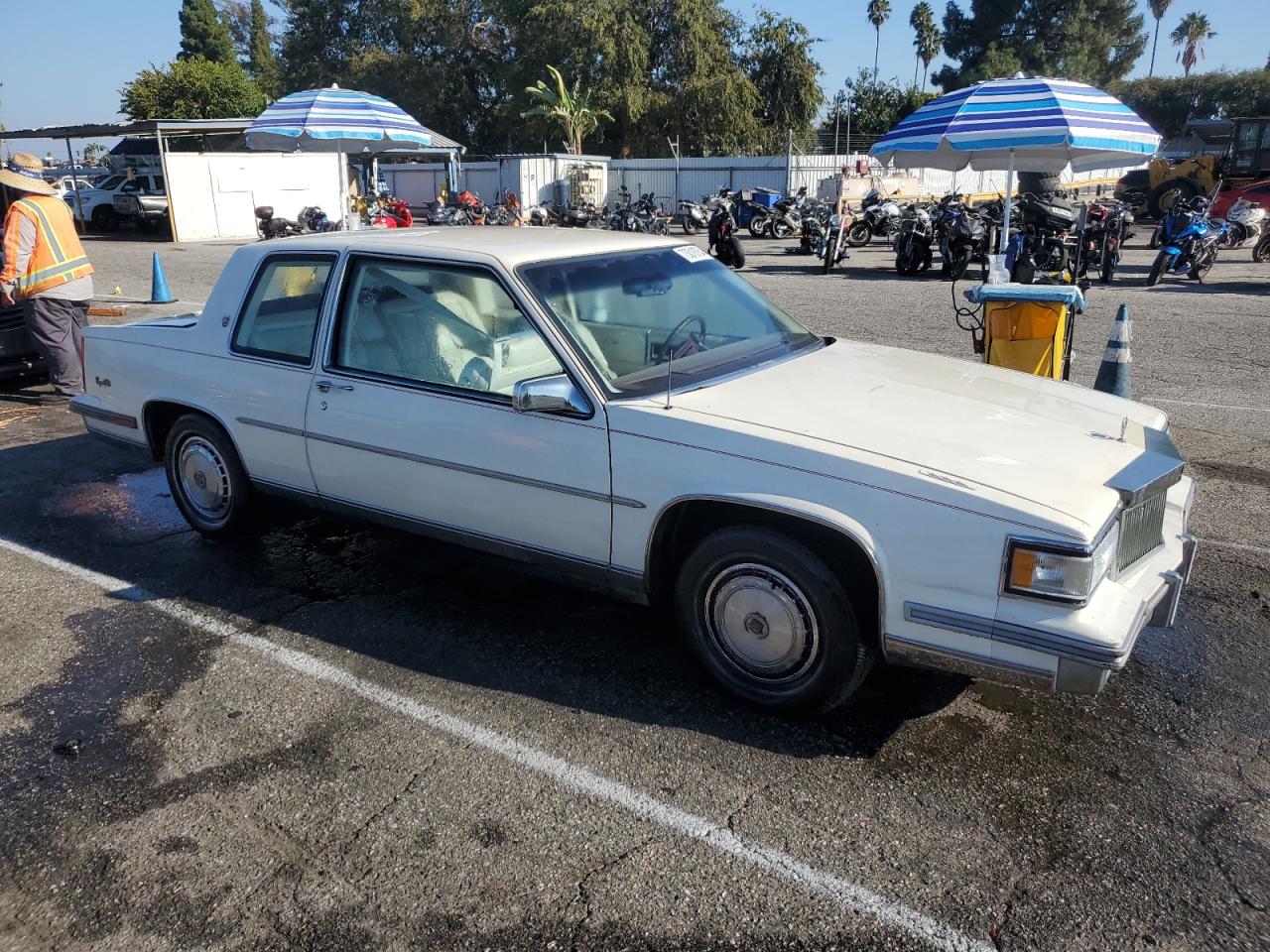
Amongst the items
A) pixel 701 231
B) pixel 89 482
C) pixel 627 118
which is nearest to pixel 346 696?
pixel 89 482

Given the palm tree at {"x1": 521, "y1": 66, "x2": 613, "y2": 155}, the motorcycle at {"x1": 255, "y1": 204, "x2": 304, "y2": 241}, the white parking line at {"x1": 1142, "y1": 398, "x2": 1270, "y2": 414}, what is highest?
the palm tree at {"x1": 521, "y1": 66, "x2": 613, "y2": 155}

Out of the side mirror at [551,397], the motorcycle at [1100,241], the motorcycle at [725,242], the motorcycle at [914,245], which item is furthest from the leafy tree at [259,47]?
the side mirror at [551,397]

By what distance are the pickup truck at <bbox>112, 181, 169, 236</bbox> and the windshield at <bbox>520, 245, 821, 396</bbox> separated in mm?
28597

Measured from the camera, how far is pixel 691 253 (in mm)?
4625

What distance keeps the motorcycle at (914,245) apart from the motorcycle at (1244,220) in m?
7.36

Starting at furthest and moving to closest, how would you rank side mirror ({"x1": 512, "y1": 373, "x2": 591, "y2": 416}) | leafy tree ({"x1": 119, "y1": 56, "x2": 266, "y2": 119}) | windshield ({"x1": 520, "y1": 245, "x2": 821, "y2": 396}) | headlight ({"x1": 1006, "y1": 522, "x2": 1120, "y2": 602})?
leafy tree ({"x1": 119, "y1": 56, "x2": 266, "y2": 119}), windshield ({"x1": 520, "y1": 245, "x2": 821, "y2": 396}), side mirror ({"x1": 512, "y1": 373, "x2": 591, "y2": 416}), headlight ({"x1": 1006, "y1": 522, "x2": 1120, "y2": 602})

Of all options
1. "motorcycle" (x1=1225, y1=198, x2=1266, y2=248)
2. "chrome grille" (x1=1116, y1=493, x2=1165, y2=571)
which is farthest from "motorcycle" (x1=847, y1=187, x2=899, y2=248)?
"chrome grille" (x1=1116, y1=493, x2=1165, y2=571)

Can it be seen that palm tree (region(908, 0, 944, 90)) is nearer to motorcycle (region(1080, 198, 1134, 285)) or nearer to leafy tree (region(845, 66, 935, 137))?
leafy tree (region(845, 66, 935, 137))

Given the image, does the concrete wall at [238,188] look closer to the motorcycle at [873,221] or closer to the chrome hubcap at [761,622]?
the motorcycle at [873,221]

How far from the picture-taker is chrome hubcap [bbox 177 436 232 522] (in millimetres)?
5043

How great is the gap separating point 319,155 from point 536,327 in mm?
29690

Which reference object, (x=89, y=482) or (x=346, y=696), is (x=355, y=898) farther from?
(x=89, y=482)

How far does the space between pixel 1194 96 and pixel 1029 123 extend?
256 ft

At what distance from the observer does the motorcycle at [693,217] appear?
28062 millimetres
